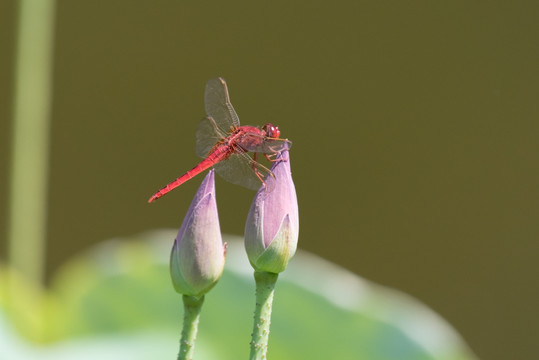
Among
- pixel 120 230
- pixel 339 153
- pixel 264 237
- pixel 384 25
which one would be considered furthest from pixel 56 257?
pixel 264 237

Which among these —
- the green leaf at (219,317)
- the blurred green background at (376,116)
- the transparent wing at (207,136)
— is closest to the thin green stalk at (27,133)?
the green leaf at (219,317)

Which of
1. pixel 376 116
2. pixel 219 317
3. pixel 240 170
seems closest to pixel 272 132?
pixel 240 170

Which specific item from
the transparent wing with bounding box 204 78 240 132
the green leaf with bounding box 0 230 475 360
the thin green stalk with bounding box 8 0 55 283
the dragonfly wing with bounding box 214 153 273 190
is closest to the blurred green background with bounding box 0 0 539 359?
the thin green stalk with bounding box 8 0 55 283

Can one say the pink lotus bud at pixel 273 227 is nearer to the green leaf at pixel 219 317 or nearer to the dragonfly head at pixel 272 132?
the dragonfly head at pixel 272 132

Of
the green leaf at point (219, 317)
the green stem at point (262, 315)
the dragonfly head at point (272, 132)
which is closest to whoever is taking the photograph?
the green stem at point (262, 315)

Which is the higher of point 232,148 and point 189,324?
point 232,148

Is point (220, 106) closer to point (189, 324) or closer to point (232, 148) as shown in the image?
point (232, 148)

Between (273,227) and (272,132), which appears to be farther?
(272,132)
